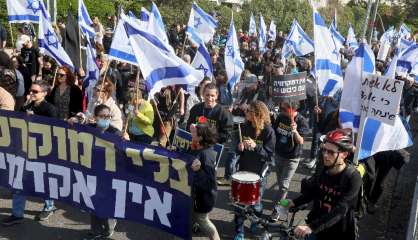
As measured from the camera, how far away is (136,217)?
5316mm

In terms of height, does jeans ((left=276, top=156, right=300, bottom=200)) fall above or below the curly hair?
below

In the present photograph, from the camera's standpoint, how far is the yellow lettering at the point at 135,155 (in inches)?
205

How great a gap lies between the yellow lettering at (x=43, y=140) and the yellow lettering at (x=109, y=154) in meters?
0.73

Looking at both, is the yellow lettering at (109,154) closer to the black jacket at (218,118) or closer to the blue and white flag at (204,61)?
the black jacket at (218,118)

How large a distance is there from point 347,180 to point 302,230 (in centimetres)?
61

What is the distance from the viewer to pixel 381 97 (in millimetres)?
4973

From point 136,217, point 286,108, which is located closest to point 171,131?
point 286,108

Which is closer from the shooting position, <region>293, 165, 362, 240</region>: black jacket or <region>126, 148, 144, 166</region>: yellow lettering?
<region>293, 165, 362, 240</region>: black jacket

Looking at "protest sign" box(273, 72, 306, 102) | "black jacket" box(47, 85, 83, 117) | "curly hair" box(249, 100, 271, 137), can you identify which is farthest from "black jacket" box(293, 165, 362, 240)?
"black jacket" box(47, 85, 83, 117)

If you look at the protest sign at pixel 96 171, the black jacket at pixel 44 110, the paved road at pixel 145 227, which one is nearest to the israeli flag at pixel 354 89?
the protest sign at pixel 96 171

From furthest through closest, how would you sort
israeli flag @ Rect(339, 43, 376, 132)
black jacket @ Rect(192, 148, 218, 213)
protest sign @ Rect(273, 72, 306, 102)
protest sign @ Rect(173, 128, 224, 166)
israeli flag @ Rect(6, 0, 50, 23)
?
israeli flag @ Rect(6, 0, 50, 23) → protest sign @ Rect(273, 72, 306, 102) → protest sign @ Rect(173, 128, 224, 166) → israeli flag @ Rect(339, 43, 376, 132) → black jacket @ Rect(192, 148, 218, 213)

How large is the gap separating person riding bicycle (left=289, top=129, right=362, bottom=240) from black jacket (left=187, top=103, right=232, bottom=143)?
8.11ft

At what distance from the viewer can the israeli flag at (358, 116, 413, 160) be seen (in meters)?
5.09

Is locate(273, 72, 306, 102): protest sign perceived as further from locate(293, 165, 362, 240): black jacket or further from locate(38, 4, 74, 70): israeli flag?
locate(38, 4, 74, 70): israeli flag
